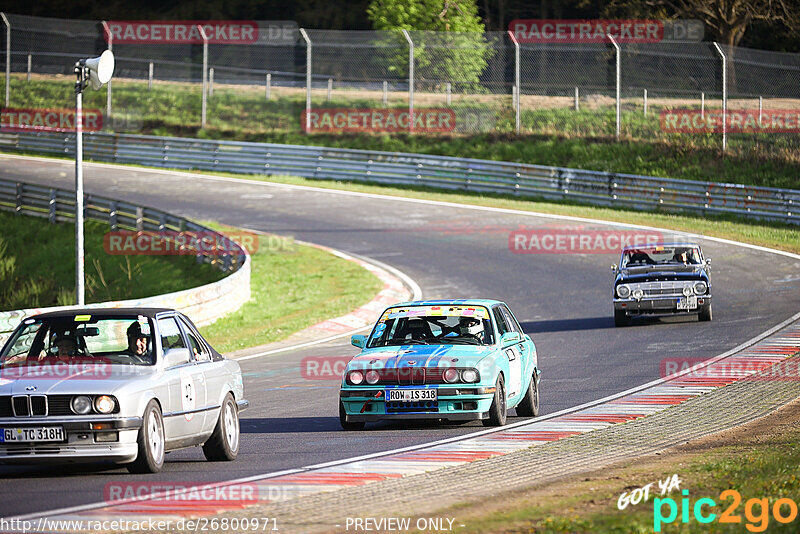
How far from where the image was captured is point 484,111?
4450 cm

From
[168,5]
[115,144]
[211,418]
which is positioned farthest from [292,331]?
[168,5]

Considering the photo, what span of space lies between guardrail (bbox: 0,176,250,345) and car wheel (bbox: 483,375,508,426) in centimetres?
768

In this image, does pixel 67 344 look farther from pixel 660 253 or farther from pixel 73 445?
pixel 660 253

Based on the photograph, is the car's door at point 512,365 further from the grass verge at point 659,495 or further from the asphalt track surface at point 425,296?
the grass verge at point 659,495

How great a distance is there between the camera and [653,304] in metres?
21.2

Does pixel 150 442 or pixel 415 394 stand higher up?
pixel 150 442

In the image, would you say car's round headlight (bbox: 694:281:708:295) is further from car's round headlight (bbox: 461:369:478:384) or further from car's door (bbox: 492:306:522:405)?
car's round headlight (bbox: 461:369:478:384)

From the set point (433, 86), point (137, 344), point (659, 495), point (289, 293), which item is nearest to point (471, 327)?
point (137, 344)

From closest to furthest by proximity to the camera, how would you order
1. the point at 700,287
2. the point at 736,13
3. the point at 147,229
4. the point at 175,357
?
the point at 175,357
the point at 700,287
the point at 147,229
the point at 736,13

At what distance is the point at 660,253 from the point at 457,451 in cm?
1274

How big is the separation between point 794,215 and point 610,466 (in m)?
26.7

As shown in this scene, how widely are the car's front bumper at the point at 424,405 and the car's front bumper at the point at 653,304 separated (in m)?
9.76

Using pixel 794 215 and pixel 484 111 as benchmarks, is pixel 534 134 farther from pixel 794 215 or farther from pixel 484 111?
pixel 794 215

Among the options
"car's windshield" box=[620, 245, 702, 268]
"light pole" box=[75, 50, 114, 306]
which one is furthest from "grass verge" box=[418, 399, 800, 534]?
"car's windshield" box=[620, 245, 702, 268]
